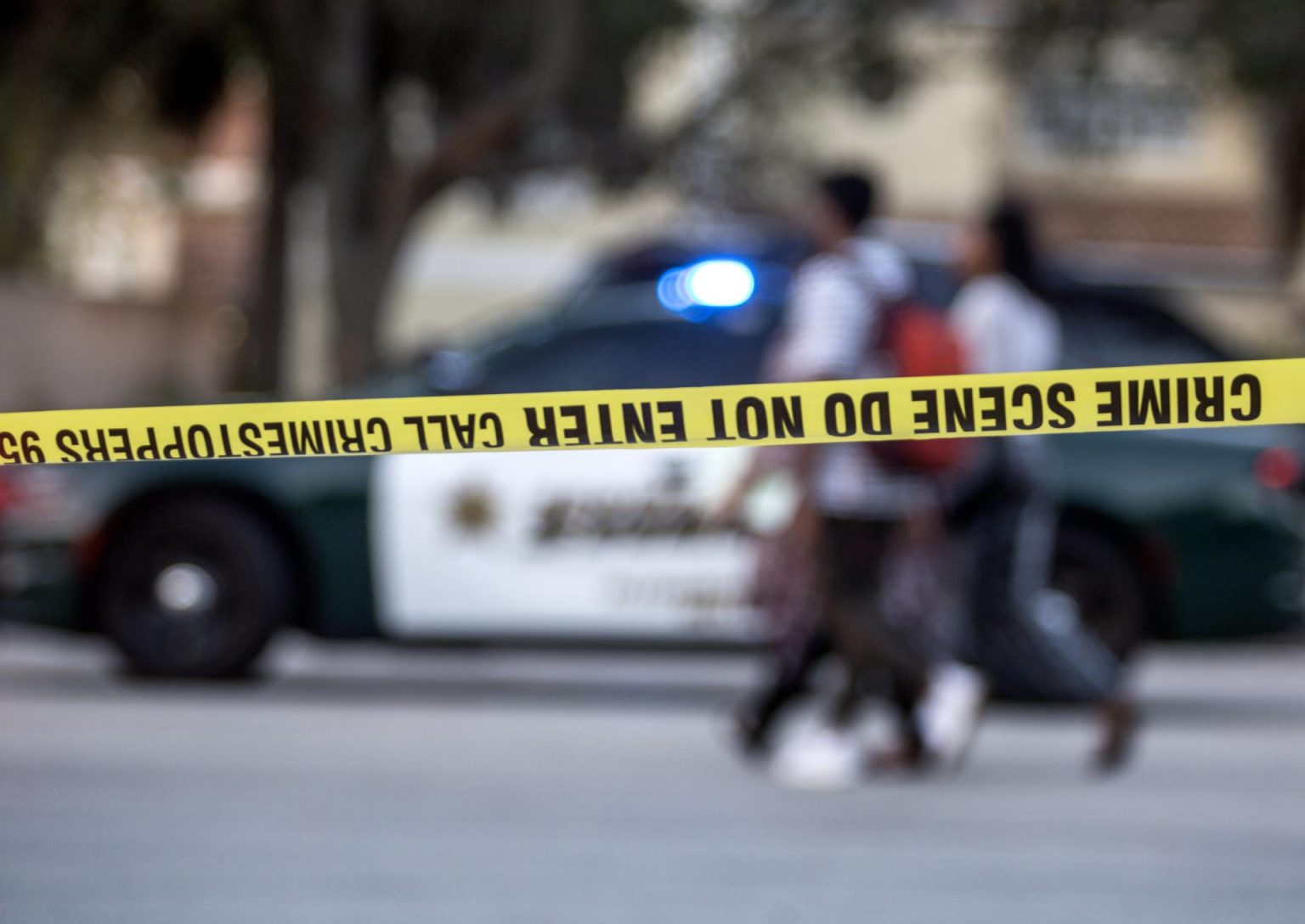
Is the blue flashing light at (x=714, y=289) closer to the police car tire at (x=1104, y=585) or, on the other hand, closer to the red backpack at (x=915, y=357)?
the police car tire at (x=1104, y=585)

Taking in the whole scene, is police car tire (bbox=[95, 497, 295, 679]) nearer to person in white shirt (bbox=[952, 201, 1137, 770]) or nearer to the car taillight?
person in white shirt (bbox=[952, 201, 1137, 770])

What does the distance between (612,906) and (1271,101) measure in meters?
15.8

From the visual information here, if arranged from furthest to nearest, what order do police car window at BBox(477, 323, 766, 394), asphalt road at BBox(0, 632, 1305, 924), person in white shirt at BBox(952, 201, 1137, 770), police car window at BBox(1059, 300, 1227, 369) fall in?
police car window at BBox(1059, 300, 1227, 369)
police car window at BBox(477, 323, 766, 394)
person in white shirt at BBox(952, 201, 1137, 770)
asphalt road at BBox(0, 632, 1305, 924)

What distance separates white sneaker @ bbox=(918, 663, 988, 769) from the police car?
1.62 m

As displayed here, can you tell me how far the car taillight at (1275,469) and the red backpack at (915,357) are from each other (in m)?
2.36

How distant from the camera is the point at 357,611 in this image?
28.1 feet

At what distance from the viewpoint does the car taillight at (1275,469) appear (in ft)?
28.5

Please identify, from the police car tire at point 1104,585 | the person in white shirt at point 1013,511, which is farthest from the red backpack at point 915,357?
the police car tire at point 1104,585

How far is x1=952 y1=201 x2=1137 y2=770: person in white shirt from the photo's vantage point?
704cm

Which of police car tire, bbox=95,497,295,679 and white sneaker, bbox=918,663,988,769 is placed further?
police car tire, bbox=95,497,295,679

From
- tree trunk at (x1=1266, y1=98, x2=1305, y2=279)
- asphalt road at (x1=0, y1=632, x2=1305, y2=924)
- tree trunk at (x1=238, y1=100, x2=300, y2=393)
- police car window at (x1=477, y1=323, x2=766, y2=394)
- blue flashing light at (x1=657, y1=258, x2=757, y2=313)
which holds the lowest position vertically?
asphalt road at (x1=0, y1=632, x2=1305, y2=924)

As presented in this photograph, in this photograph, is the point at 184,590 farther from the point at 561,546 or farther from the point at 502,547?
the point at 561,546

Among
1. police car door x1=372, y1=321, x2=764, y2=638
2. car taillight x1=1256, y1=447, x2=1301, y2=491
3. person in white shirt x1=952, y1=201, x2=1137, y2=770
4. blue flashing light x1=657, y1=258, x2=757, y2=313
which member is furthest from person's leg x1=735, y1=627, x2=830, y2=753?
car taillight x1=1256, y1=447, x2=1301, y2=491

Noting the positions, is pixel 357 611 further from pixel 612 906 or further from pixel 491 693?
pixel 612 906
